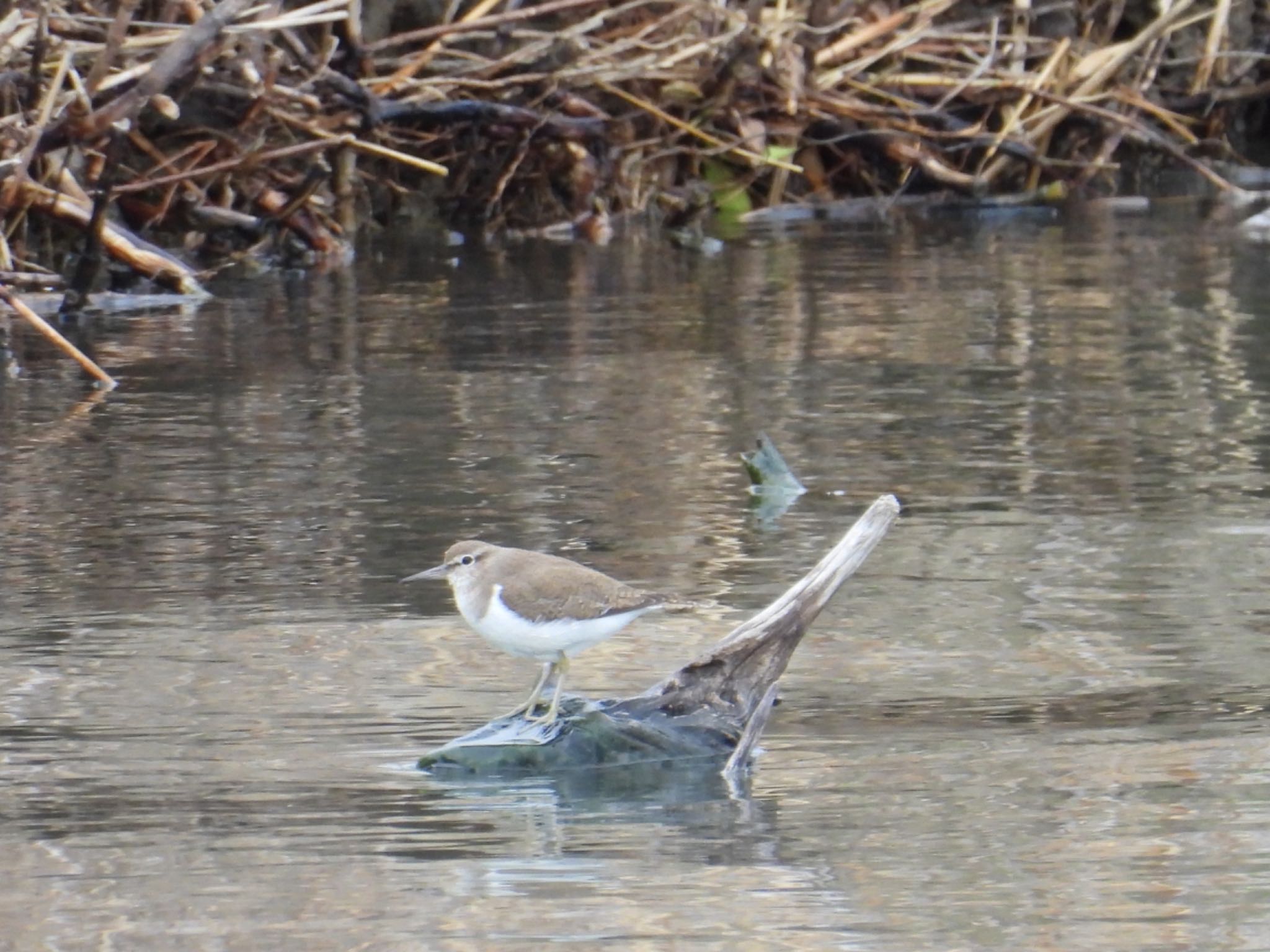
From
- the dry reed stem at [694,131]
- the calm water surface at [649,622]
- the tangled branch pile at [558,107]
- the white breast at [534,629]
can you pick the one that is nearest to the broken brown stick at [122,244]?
the tangled branch pile at [558,107]

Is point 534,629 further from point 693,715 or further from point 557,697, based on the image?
point 693,715

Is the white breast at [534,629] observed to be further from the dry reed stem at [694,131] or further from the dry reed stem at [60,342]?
the dry reed stem at [694,131]

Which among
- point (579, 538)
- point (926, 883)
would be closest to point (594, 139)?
point (579, 538)

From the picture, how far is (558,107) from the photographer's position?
15070 mm

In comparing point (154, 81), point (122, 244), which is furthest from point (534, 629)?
point (122, 244)

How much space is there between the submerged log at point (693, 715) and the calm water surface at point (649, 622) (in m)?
0.09

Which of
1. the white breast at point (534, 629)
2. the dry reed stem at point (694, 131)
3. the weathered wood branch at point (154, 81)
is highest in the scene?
the weathered wood branch at point (154, 81)

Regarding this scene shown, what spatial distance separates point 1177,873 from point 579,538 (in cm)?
305

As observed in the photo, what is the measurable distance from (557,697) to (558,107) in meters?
10.8

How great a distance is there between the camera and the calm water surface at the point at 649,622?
12.6ft

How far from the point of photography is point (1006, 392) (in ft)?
29.6

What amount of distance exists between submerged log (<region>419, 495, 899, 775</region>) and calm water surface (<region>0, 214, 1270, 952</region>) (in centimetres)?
9

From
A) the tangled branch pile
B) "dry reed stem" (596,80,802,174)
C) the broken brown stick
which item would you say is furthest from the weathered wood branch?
"dry reed stem" (596,80,802,174)

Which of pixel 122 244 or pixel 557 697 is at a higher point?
pixel 122 244
